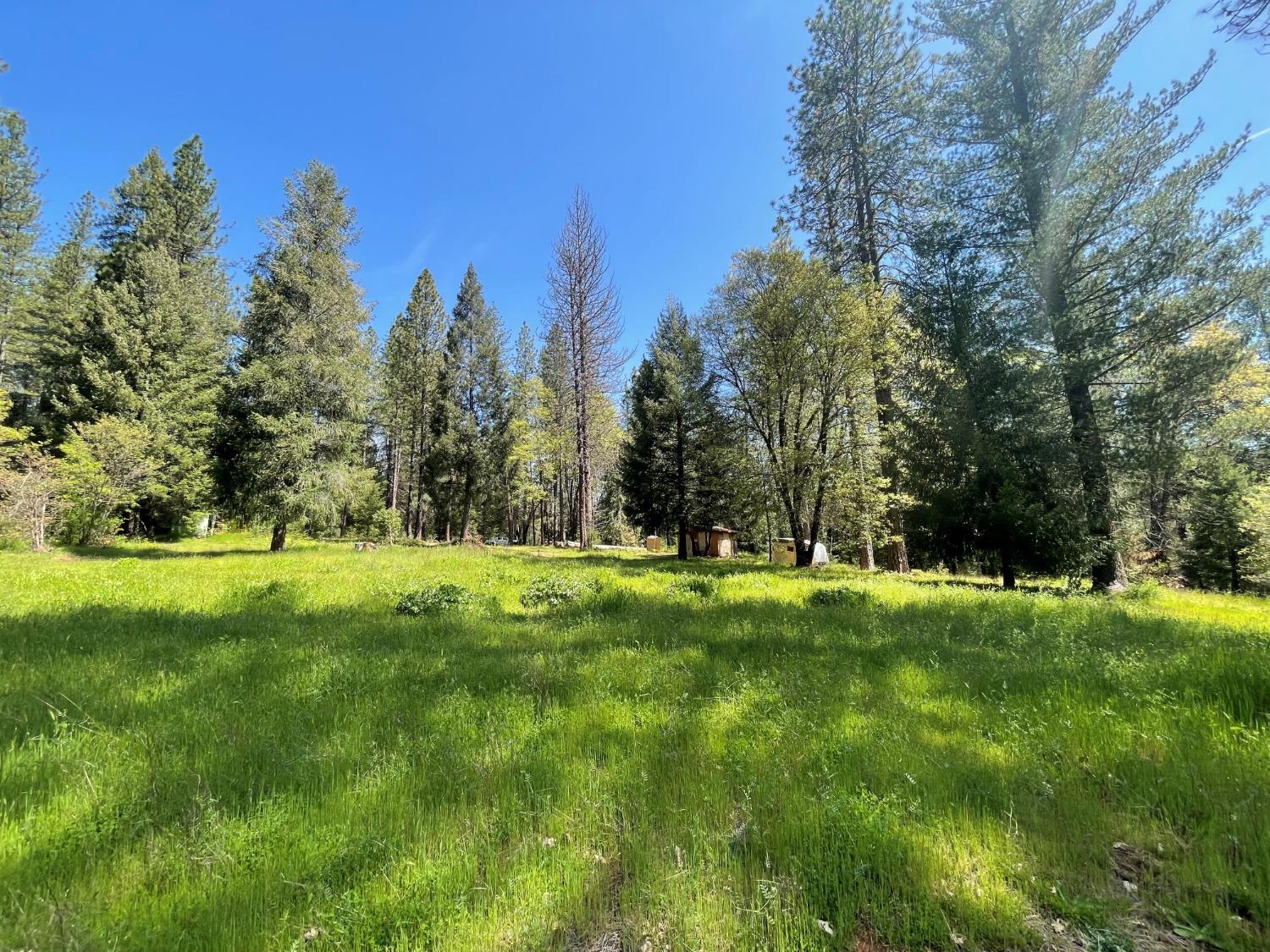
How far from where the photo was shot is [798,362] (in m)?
15.3

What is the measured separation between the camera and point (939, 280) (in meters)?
13.3

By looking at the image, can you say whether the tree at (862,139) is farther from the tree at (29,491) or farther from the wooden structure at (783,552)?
the tree at (29,491)

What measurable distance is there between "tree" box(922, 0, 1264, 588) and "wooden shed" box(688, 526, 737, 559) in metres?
15.7

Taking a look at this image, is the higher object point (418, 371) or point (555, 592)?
point (418, 371)

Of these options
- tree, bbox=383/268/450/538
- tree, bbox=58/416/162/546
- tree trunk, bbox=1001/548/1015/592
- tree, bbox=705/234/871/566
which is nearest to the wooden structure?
tree, bbox=705/234/871/566

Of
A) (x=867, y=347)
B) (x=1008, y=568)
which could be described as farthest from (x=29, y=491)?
(x=1008, y=568)

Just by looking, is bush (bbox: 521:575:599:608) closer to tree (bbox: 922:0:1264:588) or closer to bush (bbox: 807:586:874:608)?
bush (bbox: 807:586:874:608)

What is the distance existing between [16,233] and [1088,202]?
44818mm

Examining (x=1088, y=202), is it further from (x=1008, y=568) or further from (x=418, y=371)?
(x=418, y=371)

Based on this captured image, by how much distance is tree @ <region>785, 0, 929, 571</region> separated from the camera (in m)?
16.9

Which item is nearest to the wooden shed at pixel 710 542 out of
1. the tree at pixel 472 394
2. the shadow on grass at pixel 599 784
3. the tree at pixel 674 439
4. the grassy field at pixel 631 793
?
the tree at pixel 674 439

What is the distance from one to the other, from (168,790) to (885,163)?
22.9 metres

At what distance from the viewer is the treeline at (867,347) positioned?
36.7 ft

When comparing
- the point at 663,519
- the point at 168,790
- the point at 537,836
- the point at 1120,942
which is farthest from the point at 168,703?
the point at 663,519
